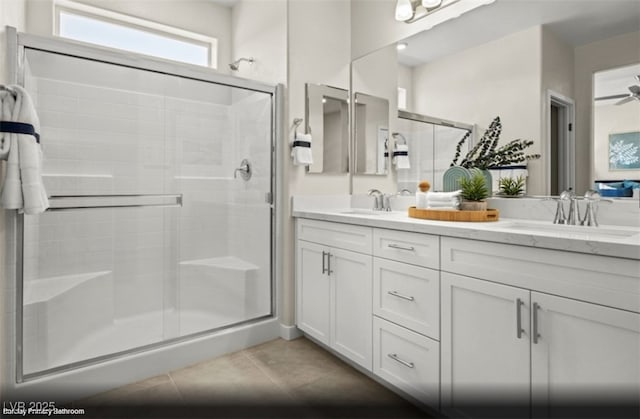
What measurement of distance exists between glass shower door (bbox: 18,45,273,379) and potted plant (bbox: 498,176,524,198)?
1.44m

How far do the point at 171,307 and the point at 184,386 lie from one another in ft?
1.67

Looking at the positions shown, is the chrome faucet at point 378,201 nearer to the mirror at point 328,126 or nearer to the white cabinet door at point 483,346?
the mirror at point 328,126

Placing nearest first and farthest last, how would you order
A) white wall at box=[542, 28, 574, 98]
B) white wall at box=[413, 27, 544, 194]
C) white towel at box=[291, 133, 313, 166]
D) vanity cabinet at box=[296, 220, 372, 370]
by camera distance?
1. white wall at box=[542, 28, 574, 98]
2. white wall at box=[413, 27, 544, 194]
3. vanity cabinet at box=[296, 220, 372, 370]
4. white towel at box=[291, 133, 313, 166]

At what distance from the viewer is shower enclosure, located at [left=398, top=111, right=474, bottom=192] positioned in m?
2.15

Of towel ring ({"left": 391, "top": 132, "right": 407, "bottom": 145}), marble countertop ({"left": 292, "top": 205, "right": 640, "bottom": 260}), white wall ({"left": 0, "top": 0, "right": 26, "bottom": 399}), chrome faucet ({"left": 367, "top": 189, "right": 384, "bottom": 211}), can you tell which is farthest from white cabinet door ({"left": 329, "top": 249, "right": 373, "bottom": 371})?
white wall ({"left": 0, "top": 0, "right": 26, "bottom": 399})

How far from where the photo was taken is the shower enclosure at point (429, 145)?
2.15 m

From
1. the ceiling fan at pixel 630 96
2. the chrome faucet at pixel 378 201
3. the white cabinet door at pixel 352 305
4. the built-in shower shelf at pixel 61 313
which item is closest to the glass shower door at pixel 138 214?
the built-in shower shelf at pixel 61 313

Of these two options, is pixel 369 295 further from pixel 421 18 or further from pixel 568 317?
pixel 421 18

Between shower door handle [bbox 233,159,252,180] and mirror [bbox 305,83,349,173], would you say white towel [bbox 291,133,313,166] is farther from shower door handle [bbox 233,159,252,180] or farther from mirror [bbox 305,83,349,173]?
shower door handle [bbox 233,159,252,180]

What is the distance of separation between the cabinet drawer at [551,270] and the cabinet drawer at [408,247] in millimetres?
53

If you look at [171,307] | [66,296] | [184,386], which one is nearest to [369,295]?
[184,386]

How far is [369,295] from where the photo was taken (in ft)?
6.14

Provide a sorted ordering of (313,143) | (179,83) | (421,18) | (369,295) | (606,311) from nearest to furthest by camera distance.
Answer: (606,311) → (369,295) → (179,83) → (421,18) → (313,143)

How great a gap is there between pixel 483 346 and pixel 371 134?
1.74 m
